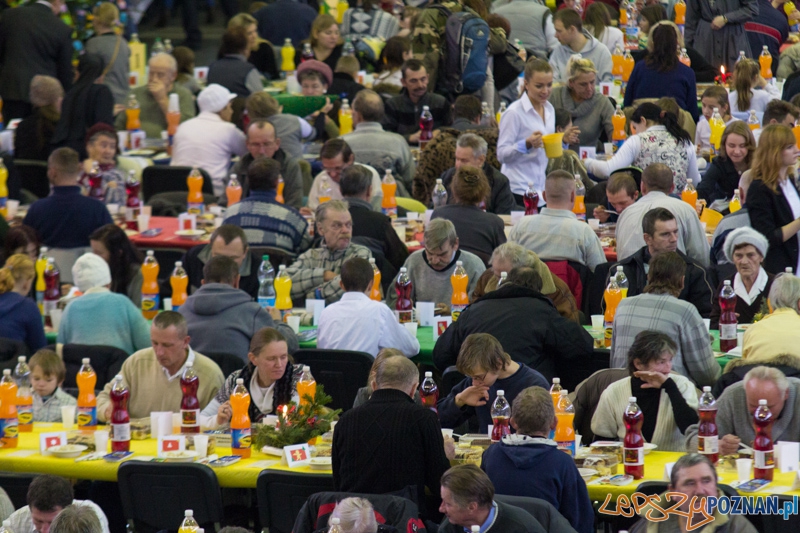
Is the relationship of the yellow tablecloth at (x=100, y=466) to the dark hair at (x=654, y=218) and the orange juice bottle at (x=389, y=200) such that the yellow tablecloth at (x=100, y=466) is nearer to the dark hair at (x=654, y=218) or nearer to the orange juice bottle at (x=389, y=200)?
the dark hair at (x=654, y=218)

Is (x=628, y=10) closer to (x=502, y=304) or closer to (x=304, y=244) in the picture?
(x=304, y=244)

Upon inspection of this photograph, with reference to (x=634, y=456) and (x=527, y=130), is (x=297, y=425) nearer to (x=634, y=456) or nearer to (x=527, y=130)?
(x=634, y=456)

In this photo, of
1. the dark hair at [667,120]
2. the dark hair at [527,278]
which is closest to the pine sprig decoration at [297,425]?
the dark hair at [527,278]

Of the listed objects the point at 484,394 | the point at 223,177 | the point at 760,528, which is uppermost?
the point at 223,177

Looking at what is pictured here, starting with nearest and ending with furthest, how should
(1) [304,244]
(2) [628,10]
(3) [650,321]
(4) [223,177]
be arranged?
(3) [650,321], (1) [304,244], (4) [223,177], (2) [628,10]

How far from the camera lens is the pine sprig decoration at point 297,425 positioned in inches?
272

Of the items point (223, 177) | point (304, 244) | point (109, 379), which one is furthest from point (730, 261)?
point (223, 177)

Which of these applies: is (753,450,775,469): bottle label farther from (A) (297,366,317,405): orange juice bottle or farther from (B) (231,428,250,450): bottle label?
(B) (231,428,250,450): bottle label

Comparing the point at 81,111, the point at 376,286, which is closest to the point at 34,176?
the point at 81,111

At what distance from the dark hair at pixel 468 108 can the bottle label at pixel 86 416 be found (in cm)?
514

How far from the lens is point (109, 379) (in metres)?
8.09

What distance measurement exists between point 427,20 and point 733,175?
3928 millimetres

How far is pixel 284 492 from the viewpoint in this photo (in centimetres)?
649

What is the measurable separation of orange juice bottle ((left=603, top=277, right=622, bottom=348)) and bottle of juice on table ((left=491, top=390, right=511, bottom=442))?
160cm
